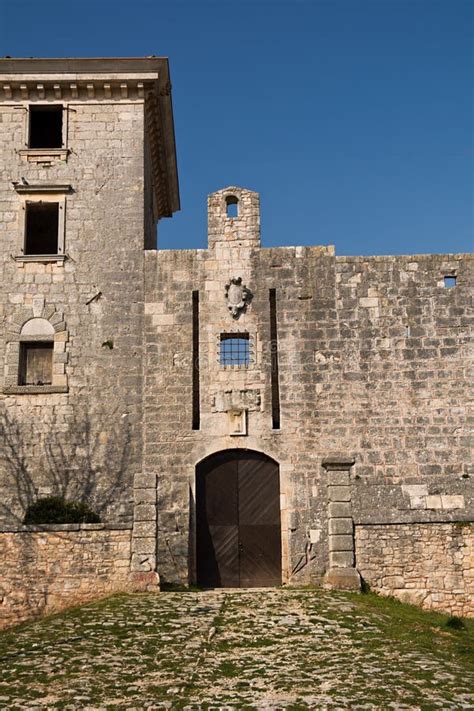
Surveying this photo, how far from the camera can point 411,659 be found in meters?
11.5

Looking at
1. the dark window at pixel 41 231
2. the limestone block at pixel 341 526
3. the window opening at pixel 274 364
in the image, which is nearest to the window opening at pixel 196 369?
the window opening at pixel 274 364

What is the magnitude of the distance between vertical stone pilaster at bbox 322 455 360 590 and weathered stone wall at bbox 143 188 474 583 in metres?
0.86

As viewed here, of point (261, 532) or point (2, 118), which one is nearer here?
point (261, 532)

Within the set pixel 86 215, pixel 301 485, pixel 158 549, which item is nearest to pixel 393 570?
pixel 301 485

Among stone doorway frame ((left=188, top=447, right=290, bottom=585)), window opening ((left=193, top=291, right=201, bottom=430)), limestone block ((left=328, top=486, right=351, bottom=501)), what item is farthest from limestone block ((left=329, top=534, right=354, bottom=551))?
window opening ((left=193, top=291, right=201, bottom=430))

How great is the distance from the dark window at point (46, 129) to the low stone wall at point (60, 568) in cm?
917

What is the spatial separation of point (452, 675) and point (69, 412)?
985 centimetres

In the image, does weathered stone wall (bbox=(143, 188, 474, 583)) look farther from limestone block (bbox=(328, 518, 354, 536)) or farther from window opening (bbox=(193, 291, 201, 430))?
limestone block (bbox=(328, 518, 354, 536))

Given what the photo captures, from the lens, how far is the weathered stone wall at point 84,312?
18016 mm

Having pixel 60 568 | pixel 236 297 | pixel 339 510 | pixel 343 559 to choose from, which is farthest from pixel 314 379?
pixel 60 568

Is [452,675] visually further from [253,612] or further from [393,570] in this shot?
[393,570]

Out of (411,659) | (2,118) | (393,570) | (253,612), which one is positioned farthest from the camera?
(2,118)

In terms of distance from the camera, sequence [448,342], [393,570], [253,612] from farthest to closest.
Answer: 1. [448,342]
2. [393,570]
3. [253,612]

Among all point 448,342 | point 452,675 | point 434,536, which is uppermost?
point 448,342
